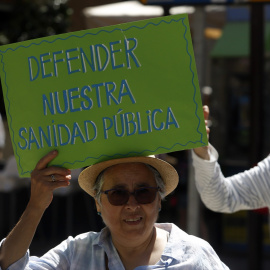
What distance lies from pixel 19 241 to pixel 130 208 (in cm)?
42

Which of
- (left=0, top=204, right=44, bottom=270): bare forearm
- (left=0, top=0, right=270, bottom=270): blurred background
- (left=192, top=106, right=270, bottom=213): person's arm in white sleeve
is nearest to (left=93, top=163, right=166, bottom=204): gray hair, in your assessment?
(left=0, top=204, right=44, bottom=270): bare forearm

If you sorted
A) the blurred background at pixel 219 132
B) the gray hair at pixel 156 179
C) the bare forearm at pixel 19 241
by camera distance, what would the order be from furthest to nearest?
the blurred background at pixel 219 132, the gray hair at pixel 156 179, the bare forearm at pixel 19 241

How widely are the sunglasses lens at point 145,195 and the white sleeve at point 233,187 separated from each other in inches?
30.0

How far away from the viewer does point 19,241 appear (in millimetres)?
2451

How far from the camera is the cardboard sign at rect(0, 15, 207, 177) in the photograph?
100 inches

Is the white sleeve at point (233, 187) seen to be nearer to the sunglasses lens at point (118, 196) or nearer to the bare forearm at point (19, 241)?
the sunglasses lens at point (118, 196)

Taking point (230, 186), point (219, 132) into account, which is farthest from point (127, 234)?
point (219, 132)

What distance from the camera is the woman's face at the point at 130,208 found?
2.61 m

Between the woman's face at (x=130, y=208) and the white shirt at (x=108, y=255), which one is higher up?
the woman's face at (x=130, y=208)

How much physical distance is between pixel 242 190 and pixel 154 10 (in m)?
4.07

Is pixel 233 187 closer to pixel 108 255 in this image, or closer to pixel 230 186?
pixel 230 186

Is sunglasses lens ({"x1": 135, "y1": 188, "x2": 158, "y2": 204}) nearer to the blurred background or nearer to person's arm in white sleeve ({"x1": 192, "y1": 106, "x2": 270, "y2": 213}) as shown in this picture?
person's arm in white sleeve ({"x1": 192, "y1": 106, "x2": 270, "y2": 213})

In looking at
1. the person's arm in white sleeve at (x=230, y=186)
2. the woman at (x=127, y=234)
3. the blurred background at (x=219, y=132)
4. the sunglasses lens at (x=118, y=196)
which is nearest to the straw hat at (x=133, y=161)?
the woman at (x=127, y=234)

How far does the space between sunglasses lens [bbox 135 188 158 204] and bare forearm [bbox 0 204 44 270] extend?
1.26ft
